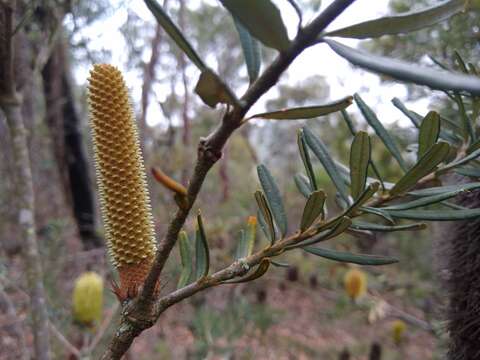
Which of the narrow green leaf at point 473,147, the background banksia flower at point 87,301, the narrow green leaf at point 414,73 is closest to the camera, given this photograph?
the narrow green leaf at point 414,73

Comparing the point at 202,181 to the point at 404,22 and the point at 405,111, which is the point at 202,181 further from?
the point at 405,111

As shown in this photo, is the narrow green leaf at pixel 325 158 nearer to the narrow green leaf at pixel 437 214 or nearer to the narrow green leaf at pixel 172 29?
the narrow green leaf at pixel 437 214

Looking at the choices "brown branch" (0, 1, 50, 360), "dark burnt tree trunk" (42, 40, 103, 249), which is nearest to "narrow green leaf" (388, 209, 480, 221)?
"brown branch" (0, 1, 50, 360)

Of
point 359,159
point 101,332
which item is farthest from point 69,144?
point 359,159

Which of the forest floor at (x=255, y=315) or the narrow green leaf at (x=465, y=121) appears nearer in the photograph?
the narrow green leaf at (x=465, y=121)

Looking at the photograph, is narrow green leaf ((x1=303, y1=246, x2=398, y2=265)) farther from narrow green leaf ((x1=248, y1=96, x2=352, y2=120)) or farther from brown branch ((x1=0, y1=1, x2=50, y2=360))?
brown branch ((x1=0, y1=1, x2=50, y2=360))

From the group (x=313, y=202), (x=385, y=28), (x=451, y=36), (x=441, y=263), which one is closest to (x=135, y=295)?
(x=313, y=202)

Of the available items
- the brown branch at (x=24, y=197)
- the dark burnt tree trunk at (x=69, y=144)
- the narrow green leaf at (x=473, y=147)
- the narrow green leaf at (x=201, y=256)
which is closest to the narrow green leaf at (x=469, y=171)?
the narrow green leaf at (x=473, y=147)
